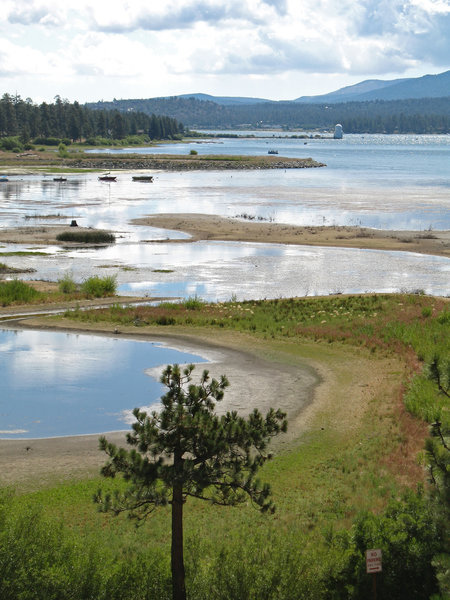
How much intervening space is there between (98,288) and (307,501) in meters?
31.7

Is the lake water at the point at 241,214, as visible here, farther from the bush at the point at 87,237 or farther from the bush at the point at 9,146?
the bush at the point at 9,146

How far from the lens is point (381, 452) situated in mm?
21453

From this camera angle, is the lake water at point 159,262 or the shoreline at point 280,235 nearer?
the lake water at point 159,262

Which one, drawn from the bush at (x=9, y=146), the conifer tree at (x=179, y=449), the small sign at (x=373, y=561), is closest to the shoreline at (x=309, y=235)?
the conifer tree at (x=179, y=449)

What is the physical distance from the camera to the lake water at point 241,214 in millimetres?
54906

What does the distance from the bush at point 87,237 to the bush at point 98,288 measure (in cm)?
2320

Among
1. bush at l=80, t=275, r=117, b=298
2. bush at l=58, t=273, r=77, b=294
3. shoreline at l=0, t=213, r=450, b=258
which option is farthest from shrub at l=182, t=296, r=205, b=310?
shoreline at l=0, t=213, r=450, b=258

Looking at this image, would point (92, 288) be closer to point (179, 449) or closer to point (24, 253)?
point (24, 253)

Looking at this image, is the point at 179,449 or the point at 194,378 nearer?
the point at 179,449

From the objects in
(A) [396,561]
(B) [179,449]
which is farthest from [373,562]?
(B) [179,449]

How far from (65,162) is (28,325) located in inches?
5567

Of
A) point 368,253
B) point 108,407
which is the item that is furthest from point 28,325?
point 368,253

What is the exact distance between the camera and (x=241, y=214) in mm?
92750

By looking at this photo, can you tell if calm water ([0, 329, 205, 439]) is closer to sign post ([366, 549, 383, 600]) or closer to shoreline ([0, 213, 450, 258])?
sign post ([366, 549, 383, 600])
